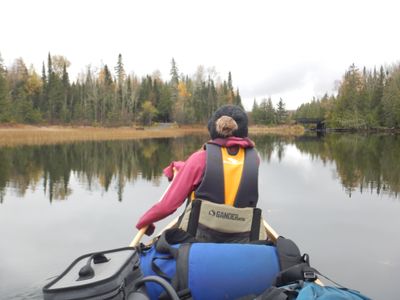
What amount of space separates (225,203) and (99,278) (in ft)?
4.05

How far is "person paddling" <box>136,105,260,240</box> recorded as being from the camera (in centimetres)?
284

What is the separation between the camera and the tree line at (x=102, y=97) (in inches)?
2226

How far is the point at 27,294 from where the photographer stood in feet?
13.5

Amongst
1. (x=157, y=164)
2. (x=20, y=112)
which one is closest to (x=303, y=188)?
(x=157, y=164)

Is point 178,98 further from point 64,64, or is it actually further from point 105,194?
point 105,194

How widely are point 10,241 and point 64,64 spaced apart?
6155 cm

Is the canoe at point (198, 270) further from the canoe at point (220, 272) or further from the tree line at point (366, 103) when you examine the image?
the tree line at point (366, 103)

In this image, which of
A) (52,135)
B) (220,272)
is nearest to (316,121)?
(52,135)

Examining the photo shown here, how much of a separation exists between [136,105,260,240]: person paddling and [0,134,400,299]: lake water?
2.39 m

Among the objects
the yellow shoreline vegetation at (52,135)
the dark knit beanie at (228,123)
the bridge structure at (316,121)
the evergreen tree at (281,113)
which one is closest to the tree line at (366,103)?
the bridge structure at (316,121)

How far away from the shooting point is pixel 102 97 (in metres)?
59.5

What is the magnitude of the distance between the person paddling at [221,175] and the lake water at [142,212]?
2.39 metres

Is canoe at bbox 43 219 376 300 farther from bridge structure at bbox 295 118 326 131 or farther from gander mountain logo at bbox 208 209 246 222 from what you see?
bridge structure at bbox 295 118 326 131

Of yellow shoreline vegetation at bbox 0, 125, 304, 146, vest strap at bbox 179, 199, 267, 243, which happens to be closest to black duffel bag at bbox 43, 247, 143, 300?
vest strap at bbox 179, 199, 267, 243
